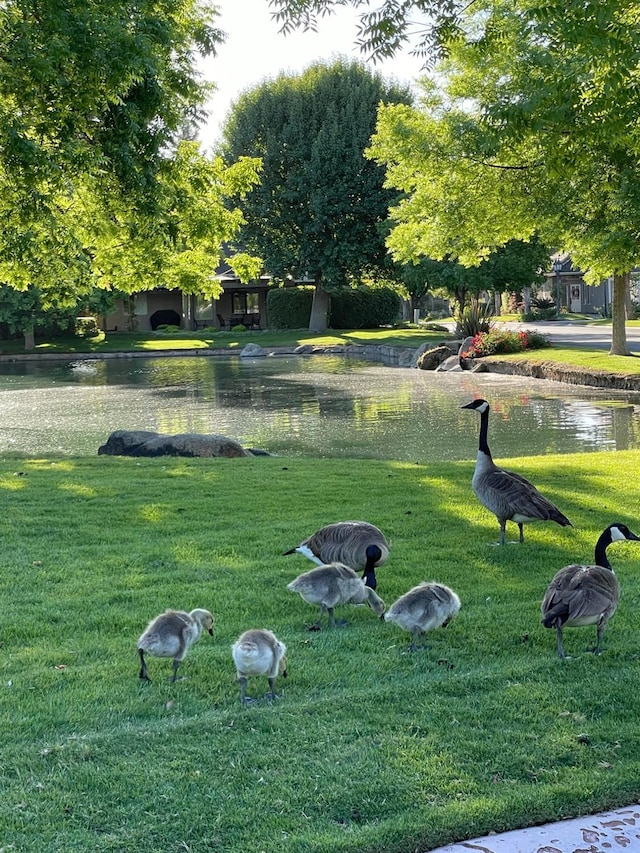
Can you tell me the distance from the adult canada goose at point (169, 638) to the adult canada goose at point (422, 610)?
1430 mm

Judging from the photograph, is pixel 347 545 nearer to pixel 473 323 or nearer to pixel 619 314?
pixel 619 314

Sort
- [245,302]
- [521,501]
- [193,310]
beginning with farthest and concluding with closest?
[245,302], [193,310], [521,501]

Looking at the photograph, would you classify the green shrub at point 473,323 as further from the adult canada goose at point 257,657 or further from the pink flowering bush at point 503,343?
the adult canada goose at point 257,657

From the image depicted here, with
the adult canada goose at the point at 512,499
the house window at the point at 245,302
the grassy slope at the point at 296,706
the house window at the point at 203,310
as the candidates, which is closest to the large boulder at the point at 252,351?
the house window at the point at 245,302

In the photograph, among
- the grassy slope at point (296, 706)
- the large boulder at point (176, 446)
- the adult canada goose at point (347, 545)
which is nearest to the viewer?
the grassy slope at point (296, 706)

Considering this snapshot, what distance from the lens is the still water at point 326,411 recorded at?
65.2 ft

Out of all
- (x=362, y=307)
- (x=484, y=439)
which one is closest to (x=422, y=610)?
(x=484, y=439)

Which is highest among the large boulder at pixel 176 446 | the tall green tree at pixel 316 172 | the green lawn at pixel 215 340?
the tall green tree at pixel 316 172

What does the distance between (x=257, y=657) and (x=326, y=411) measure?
69.5 feet

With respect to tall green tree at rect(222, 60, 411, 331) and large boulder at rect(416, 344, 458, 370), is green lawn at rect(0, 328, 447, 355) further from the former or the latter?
large boulder at rect(416, 344, 458, 370)

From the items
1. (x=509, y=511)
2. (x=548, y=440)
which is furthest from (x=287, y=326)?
(x=509, y=511)

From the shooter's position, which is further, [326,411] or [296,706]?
[326,411]

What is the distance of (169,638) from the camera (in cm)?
547

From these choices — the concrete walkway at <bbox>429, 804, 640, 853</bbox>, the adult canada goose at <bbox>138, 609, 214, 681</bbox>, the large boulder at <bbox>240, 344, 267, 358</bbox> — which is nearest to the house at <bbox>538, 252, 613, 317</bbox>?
the large boulder at <bbox>240, 344, 267, 358</bbox>
